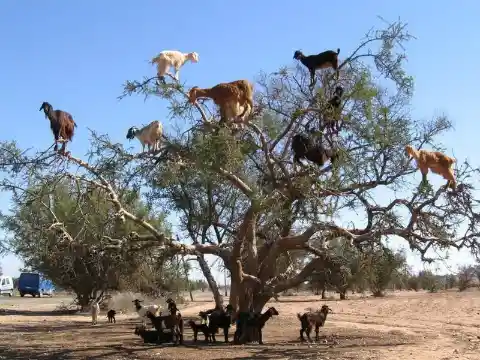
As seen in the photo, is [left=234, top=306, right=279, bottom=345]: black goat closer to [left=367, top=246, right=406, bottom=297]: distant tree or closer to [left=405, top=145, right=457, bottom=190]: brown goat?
[left=367, top=246, right=406, bottom=297]: distant tree

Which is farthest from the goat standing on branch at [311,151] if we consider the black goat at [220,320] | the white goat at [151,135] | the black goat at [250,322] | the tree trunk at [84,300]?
the tree trunk at [84,300]

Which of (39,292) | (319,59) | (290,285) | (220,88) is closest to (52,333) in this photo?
(290,285)

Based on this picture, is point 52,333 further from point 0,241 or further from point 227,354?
point 0,241

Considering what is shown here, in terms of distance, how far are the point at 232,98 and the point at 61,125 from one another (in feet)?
10.7

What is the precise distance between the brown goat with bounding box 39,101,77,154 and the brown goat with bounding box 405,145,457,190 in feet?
21.3

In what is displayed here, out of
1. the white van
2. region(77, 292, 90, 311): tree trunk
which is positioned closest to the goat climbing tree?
region(77, 292, 90, 311): tree trunk

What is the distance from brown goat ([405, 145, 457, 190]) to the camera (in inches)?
477

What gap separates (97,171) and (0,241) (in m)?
21.9

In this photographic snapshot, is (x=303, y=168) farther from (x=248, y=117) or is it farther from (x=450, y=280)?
(x=450, y=280)

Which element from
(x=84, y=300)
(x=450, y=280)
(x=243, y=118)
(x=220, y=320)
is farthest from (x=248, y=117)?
(x=450, y=280)

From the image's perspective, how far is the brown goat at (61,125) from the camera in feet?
39.2

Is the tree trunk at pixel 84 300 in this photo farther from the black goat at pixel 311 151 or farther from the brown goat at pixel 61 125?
the black goat at pixel 311 151

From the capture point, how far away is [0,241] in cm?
3228

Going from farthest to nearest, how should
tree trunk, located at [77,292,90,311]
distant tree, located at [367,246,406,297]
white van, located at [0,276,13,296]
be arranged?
white van, located at [0,276,13,296], tree trunk, located at [77,292,90,311], distant tree, located at [367,246,406,297]
